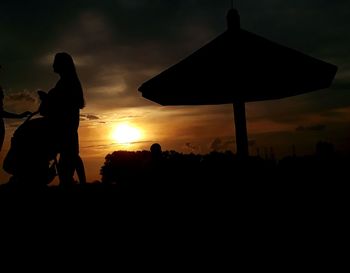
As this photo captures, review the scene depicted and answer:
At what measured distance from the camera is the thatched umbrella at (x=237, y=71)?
227 inches

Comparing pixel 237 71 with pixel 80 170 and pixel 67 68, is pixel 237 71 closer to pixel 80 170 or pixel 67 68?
pixel 67 68

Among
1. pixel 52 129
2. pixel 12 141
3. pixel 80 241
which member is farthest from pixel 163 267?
pixel 12 141

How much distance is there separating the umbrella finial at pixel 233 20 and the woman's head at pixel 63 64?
2629 millimetres

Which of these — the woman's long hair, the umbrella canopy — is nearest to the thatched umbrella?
the umbrella canopy

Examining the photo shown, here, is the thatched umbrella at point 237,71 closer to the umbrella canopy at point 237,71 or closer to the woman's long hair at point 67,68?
the umbrella canopy at point 237,71

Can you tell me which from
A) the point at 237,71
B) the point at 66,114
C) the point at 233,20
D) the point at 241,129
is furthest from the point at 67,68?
the point at 241,129

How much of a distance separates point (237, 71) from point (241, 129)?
191 centimetres

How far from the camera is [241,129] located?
744 centimetres

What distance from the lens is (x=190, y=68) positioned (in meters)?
6.08

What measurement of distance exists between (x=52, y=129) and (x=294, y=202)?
13.7 feet

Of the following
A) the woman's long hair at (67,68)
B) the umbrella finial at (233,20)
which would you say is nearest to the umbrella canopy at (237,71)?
the umbrella finial at (233,20)

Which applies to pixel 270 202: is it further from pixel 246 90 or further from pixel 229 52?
pixel 229 52

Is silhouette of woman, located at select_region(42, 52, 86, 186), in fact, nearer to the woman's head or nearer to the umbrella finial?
the woman's head

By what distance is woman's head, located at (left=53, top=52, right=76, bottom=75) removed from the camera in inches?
278
